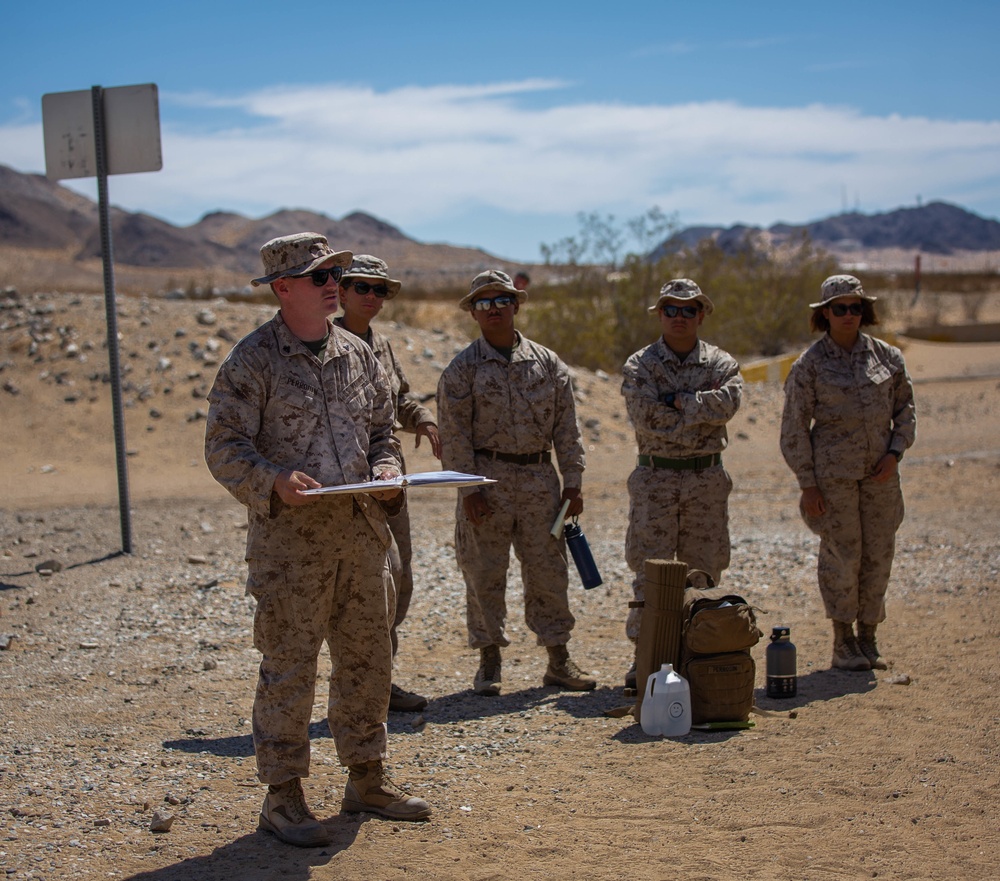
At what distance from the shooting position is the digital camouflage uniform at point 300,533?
13.6 ft

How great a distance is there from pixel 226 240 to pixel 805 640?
4954 inches

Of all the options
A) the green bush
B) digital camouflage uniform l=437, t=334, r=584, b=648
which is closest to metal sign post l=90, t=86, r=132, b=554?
digital camouflage uniform l=437, t=334, r=584, b=648

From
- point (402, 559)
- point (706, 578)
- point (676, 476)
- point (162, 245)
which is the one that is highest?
point (162, 245)

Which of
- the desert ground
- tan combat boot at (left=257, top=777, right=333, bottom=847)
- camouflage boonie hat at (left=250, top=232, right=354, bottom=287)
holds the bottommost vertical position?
the desert ground

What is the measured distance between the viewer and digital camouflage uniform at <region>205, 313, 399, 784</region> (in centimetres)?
416

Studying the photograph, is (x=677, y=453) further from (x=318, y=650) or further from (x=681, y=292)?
(x=318, y=650)

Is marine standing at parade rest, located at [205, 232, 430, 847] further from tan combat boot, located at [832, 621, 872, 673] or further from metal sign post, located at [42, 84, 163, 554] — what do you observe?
metal sign post, located at [42, 84, 163, 554]

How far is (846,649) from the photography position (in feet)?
21.9

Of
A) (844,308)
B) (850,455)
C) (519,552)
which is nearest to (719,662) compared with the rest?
(519,552)

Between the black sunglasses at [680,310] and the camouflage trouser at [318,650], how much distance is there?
2702 millimetres

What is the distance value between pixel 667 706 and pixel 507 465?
169 centimetres

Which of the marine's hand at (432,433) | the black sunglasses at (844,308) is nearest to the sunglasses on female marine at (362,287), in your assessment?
the marine's hand at (432,433)

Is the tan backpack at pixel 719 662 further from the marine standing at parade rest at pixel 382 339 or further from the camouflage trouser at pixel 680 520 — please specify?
the marine standing at parade rest at pixel 382 339

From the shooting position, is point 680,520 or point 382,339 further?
point 680,520
